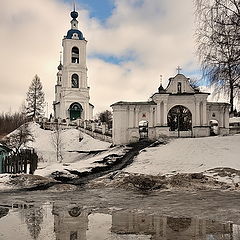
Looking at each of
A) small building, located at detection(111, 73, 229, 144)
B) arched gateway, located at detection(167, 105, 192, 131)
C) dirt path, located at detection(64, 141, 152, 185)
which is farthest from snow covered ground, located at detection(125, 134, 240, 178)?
arched gateway, located at detection(167, 105, 192, 131)

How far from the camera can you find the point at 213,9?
1894 cm

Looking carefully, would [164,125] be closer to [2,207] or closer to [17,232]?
[2,207]

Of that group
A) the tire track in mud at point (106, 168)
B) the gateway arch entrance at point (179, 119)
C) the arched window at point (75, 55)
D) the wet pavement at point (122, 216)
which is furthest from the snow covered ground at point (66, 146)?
the arched window at point (75, 55)

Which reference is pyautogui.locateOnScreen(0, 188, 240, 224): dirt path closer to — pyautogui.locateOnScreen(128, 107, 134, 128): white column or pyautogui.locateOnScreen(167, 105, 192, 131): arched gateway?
pyautogui.locateOnScreen(128, 107, 134, 128): white column

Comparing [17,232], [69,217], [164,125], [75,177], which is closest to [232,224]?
[69,217]

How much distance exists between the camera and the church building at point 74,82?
2331 inches

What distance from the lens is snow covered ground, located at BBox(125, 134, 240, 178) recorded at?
2067 cm

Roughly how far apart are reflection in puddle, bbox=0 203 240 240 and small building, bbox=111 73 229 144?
845 inches

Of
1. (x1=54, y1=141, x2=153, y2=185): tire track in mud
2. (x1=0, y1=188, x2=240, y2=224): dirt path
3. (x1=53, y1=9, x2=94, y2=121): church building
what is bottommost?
(x1=0, y1=188, x2=240, y2=224): dirt path

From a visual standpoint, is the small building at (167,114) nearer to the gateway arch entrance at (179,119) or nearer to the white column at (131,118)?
the white column at (131,118)

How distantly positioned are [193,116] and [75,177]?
13.8 meters

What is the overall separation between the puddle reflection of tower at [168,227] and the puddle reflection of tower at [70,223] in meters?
0.72

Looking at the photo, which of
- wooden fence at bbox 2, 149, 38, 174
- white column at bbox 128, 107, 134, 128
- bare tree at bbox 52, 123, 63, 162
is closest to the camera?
wooden fence at bbox 2, 149, 38, 174

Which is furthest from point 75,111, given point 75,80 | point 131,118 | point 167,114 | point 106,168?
point 106,168
